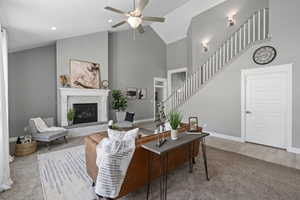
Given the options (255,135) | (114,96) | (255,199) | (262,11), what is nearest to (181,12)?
(262,11)

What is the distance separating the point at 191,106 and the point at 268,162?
2745mm

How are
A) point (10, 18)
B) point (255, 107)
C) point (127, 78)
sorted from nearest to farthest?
point (10, 18)
point (255, 107)
point (127, 78)

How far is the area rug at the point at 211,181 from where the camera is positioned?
6.21 feet

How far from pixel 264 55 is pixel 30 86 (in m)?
7.05

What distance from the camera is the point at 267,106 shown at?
368cm

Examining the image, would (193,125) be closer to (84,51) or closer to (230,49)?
(230,49)

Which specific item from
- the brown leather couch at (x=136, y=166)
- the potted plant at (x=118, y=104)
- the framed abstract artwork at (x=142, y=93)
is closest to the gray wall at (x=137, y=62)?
the framed abstract artwork at (x=142, y=93)

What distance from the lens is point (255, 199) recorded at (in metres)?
1.82

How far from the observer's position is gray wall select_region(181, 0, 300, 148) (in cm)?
318

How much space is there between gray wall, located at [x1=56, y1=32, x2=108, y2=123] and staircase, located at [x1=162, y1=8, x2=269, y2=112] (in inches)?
139

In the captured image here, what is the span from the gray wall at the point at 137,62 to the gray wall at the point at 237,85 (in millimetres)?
2469

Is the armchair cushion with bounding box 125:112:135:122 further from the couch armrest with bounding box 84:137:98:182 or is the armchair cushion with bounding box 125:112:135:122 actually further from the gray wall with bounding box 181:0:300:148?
the couch armrest with bounding box 84:137:98:182

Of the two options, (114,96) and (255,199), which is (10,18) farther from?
(255,199)

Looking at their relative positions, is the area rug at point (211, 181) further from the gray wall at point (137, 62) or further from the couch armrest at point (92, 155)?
the gray wall at point (137, 62)
